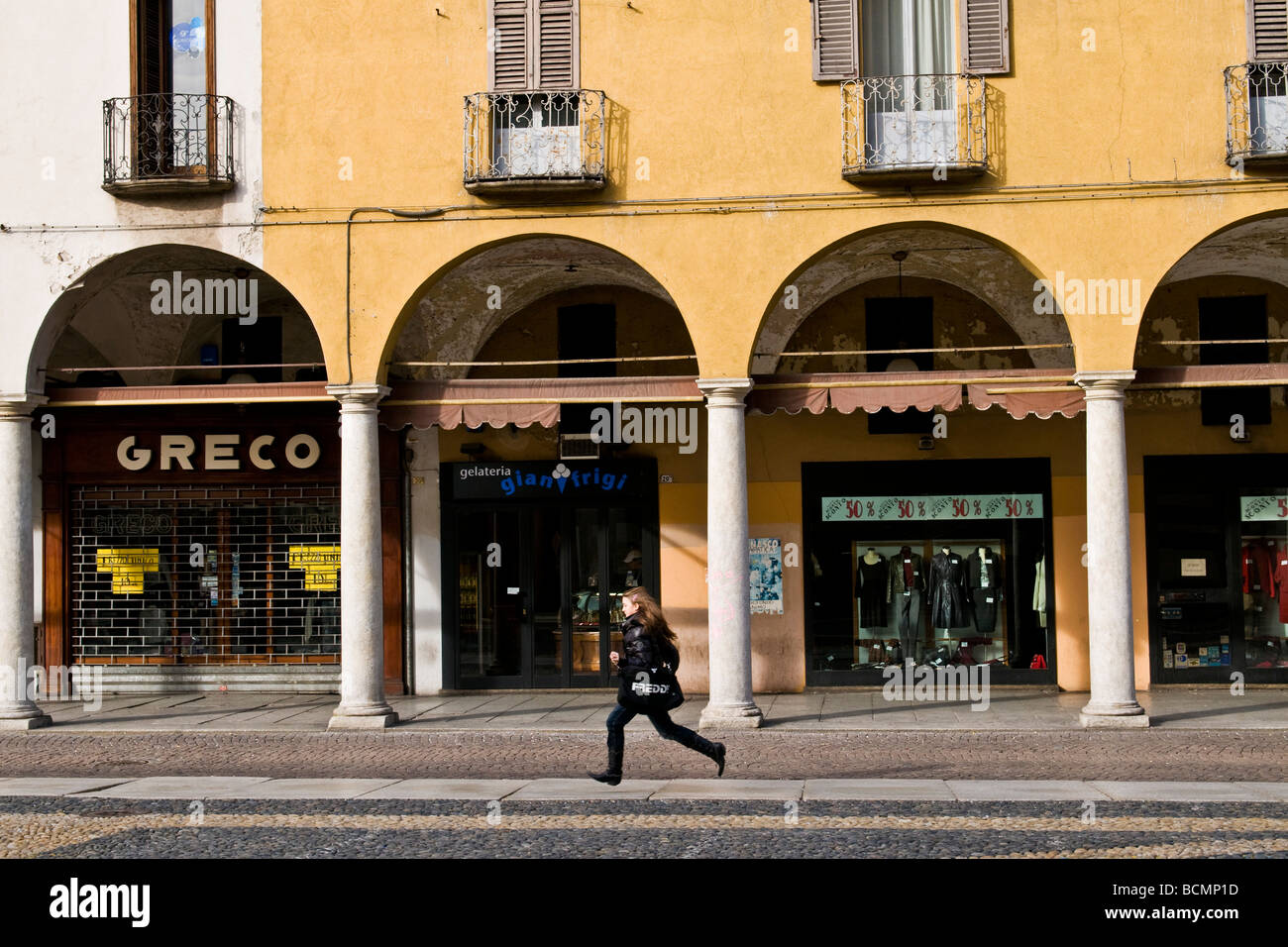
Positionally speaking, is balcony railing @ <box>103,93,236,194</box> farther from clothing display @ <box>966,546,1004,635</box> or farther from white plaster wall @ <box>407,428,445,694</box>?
clothing display @ <box>966,546,1004,635</box>

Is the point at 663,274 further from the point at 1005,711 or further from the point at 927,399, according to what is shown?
the point at 1005,711

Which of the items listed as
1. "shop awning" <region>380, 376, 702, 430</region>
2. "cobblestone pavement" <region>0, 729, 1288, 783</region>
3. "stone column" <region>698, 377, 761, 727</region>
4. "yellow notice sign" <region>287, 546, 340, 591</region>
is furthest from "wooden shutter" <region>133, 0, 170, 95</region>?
"cobblestone pavement" <region>0, 729, 1288, 783</region>

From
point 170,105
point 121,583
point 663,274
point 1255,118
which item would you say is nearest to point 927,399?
point 663,274

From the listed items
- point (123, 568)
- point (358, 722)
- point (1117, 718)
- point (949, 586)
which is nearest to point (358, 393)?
point (358, 722)

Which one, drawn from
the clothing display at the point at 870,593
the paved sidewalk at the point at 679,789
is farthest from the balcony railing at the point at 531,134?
the paved sidewalk at the point at 679,789

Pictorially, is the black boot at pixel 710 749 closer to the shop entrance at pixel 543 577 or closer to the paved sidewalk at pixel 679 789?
the paved sidewalk at pixel 679 789

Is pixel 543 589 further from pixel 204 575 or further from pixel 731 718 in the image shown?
pixel 204 575

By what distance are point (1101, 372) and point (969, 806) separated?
643 centimetres

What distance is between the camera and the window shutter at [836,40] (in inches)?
648

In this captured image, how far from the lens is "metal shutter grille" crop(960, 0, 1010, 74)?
16.3 metres

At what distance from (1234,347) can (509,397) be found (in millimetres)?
9170

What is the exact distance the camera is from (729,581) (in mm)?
16266

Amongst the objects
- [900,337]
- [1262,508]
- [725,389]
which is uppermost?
[900,337]
